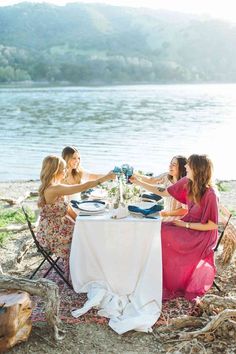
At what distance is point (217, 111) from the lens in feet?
155

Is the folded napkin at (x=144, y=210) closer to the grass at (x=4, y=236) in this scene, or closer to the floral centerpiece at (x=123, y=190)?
the floral centerpiece at (x=123, y=190)

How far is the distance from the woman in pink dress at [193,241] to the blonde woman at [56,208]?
0.84 m

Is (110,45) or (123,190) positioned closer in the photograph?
(123,190)

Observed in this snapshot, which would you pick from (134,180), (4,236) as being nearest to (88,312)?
(134,180)

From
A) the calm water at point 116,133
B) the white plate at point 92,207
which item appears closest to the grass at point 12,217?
the white plate at point 92,207

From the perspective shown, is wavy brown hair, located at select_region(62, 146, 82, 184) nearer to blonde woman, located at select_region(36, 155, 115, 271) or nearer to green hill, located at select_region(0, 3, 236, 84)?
blonde woman, located at select_region(36, 155, 115, 271)

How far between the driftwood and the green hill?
93.4 metres

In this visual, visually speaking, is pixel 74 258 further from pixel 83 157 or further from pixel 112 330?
pixel 83 157

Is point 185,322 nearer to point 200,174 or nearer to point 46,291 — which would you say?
point 46,291

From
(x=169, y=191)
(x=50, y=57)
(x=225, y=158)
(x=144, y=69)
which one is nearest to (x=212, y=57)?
(x=144, y=69)

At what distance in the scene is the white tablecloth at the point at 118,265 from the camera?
4.56 metres

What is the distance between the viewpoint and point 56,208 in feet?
16.3

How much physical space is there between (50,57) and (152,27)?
54321 mm

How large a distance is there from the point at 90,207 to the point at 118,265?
618mm
